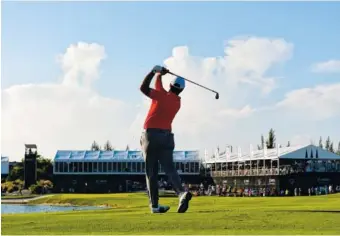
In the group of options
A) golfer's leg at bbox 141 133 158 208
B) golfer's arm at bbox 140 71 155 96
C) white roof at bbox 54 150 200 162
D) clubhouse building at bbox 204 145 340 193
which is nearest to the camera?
golfer's arm at bbox 140 71 155 96

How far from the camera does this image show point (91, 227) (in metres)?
14.2

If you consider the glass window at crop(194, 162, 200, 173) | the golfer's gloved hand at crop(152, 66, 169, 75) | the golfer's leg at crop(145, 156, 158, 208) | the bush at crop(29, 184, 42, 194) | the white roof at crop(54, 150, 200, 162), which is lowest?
the golfer's leg at crop(145, 156, 158, 208)

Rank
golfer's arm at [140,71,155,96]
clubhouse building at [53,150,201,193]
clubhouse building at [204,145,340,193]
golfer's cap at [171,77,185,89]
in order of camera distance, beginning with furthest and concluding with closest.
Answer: clubhouse building at [53,150,201,193] → clubhouse building at [204,145,340,193] → golfer's cap at [171,77,185,89] → golfer's arm at [140,71,155,96]

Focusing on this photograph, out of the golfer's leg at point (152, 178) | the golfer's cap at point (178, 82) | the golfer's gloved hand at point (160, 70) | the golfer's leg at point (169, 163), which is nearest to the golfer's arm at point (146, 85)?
the golfer's gloved hand at point (160, 70)

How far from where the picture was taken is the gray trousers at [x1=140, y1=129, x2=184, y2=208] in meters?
16.6

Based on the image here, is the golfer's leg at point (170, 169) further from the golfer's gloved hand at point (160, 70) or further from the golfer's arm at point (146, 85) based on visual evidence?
the golfer's gloved hand at point (160, 70)

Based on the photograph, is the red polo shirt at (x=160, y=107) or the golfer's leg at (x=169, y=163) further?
the golfer's leg at (x=169, y=163)

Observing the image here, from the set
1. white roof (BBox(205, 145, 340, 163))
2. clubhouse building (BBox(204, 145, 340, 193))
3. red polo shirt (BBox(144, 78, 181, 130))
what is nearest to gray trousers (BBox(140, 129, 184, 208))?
red polo shirt (BBox(144, 78, 181, 130))

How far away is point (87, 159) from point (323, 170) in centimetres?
3098

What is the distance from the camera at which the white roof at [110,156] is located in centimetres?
8456

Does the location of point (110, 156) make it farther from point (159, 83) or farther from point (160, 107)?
point (160, 107)

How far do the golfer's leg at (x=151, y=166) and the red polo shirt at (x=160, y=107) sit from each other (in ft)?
1.35

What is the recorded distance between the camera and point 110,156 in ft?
279

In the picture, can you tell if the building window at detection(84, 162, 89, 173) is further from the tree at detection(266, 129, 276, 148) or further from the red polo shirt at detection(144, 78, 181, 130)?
the red polo shirt at detection(144, 78, 181, 130)
